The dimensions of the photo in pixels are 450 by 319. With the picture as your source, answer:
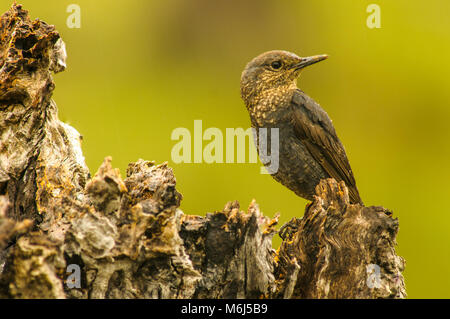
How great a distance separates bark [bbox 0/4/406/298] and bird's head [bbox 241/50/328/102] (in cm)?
150

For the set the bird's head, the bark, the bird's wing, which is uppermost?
the bird's head

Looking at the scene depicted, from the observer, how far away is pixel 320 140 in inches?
182

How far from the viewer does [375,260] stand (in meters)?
3.28

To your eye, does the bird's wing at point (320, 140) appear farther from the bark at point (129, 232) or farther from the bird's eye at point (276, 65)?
the bark at point (129, 232)

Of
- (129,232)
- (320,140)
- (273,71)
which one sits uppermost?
(273,71)

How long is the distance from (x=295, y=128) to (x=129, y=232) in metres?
2.29

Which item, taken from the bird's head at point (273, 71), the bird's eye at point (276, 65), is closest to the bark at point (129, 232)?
the bird's head at point (273, 71)

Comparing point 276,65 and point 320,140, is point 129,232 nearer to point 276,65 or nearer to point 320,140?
point 320,140

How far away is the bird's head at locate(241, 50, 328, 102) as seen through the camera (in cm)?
480

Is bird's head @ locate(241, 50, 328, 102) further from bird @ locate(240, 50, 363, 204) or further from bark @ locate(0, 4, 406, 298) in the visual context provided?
bark @ locate(0, 4, 406, 298)

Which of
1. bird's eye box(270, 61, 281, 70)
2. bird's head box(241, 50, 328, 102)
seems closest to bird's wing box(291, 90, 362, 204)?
bird's head box(241, 50, 328, 102)

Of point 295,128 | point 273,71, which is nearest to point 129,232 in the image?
point 295,128
